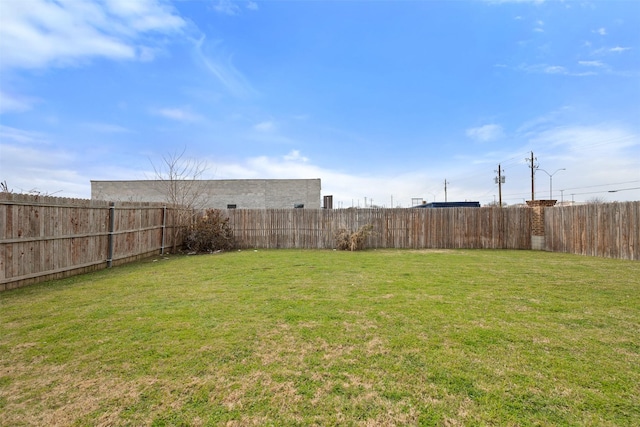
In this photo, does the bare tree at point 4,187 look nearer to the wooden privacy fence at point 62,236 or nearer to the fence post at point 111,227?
the wooden privacy fence at point 62,236

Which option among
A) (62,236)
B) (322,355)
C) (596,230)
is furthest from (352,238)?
(322,355)

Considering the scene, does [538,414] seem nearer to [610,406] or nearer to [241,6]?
[610,406]

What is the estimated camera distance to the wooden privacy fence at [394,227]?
1225 cm

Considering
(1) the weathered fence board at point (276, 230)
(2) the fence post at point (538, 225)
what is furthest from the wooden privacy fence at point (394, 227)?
(2) the fence post at point (538, 225)

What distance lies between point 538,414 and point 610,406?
0.53 meters

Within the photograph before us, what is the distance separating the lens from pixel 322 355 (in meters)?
2.64

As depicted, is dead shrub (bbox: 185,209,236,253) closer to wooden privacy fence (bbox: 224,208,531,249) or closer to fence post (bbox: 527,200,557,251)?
wooden privacy fence (bbox: 224,208,531,249)

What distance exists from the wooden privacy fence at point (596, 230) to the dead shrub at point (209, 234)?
12937 millimetres

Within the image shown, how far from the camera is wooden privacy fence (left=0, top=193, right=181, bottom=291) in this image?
17.5ft

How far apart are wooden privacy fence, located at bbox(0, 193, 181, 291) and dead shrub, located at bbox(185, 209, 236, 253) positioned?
72.4 inches

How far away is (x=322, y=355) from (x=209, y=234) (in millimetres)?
9630

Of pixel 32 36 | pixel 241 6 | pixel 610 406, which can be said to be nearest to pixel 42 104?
pixel 32 36

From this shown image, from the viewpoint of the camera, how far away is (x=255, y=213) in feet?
41.4

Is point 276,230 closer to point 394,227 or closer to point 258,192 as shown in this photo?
point 394,227
